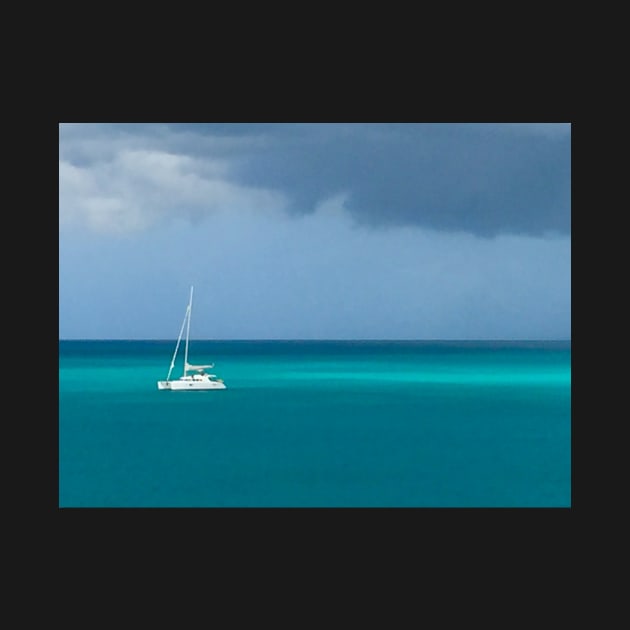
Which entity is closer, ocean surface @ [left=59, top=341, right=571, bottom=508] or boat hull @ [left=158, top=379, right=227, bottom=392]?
ocean surface @ [left=59, top=341, right=571, bottom=508]

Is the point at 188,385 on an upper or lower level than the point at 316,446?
upper

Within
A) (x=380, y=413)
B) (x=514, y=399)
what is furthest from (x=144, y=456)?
(x=514, y=399)

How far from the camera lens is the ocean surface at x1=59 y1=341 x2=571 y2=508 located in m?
15.2

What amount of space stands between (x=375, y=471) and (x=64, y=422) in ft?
37.4

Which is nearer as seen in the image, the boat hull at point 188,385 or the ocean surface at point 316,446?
the ocean surface at point 316,446

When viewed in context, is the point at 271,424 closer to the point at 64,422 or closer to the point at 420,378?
the point at 64,422

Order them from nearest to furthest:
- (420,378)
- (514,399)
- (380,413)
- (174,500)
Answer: (174,500)
(380,413)
(514,399)
(420,378)

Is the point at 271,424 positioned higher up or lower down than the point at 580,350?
lower down

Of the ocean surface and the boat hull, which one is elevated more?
the boat hull

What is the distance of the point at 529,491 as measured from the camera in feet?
51.6

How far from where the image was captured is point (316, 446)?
1975 centimetres

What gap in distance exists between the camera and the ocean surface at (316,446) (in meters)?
15.2

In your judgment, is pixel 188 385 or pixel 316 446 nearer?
pixel 316 446

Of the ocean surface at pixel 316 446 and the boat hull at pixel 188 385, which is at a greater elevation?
the boat hull at pixel 188 385
